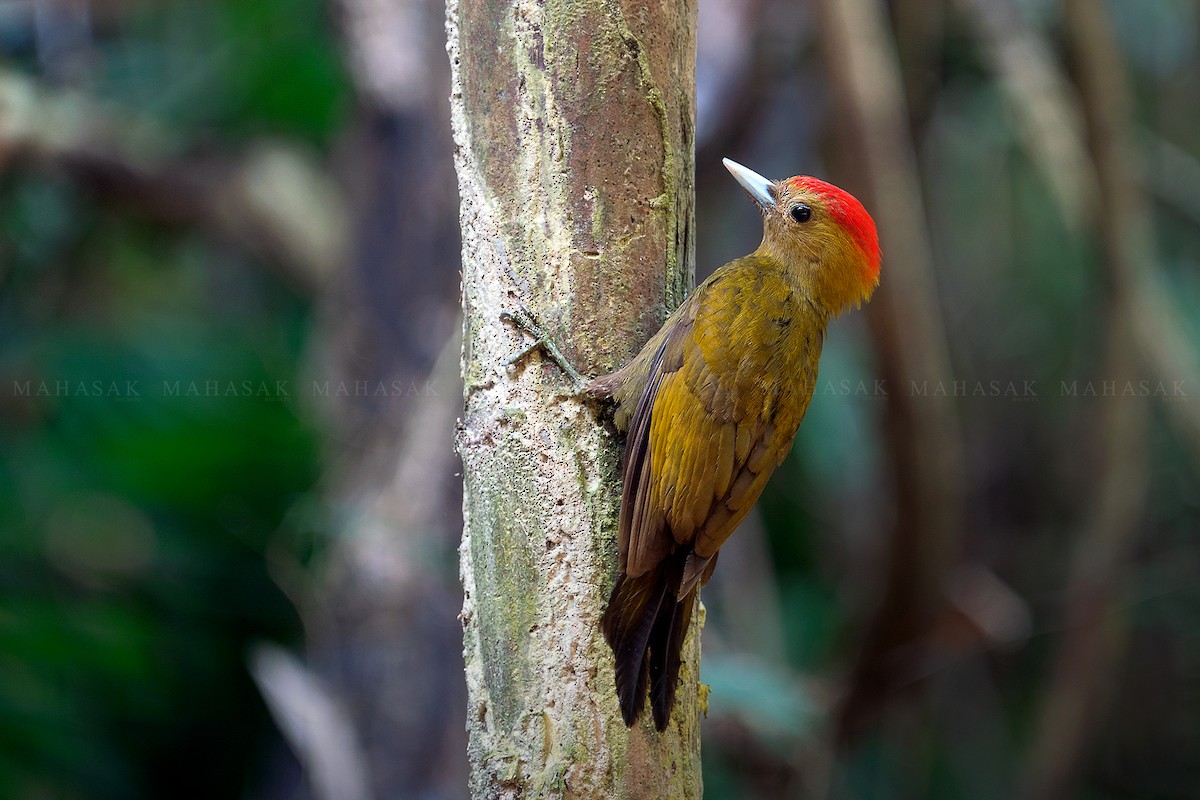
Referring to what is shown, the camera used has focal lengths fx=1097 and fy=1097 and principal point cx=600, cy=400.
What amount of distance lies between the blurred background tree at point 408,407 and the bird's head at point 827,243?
1150 mm

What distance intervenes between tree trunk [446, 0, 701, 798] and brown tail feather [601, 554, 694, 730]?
2 cm

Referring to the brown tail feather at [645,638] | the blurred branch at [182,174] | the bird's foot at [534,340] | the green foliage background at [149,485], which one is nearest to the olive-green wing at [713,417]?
the brown tail feather at [645,638]

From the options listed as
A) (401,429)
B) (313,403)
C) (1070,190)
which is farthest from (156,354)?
(1070,190)

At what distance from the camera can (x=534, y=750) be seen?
167 cm

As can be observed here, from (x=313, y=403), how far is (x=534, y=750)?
3085 mm

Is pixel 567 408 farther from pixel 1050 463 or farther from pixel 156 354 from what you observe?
pixel 1050 463

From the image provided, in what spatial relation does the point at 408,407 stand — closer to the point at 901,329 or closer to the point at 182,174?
the point at 182,174

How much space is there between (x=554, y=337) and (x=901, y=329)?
219cm

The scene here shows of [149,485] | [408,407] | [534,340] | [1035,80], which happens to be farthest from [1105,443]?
[149,485]

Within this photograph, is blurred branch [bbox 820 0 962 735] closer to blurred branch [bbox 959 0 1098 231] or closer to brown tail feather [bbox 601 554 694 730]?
blurred branch [bbox 959 0 1098 231]

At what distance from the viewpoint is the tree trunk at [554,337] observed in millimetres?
1688

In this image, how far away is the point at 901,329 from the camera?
3.64 m

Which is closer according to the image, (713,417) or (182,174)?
(713,417)

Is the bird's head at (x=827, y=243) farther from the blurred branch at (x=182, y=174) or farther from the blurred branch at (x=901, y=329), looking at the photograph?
the blurred branch at (x=182, y=174)
